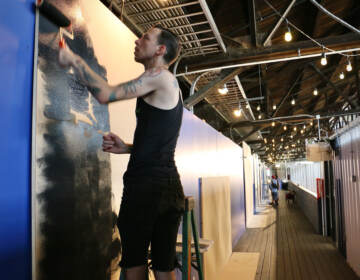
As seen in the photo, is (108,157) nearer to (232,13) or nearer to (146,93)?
(146,93)

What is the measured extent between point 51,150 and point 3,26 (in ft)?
1.78

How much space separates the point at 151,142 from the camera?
132 cm

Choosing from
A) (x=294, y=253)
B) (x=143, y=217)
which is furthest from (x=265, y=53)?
(x=294, y=253)

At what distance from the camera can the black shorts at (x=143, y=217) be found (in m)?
1.27

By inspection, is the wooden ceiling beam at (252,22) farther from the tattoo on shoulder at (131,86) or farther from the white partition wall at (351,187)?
the tattoo on shoulder at (131,86)

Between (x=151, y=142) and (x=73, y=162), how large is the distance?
54cm

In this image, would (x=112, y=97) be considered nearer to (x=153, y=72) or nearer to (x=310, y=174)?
(x=153, y=72)

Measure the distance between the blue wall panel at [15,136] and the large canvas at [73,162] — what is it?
0.04 meters

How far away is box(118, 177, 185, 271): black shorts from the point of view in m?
1.27

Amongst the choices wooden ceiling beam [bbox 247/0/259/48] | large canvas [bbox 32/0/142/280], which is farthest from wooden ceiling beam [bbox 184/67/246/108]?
large canvas [bbox 32/0/142/280]

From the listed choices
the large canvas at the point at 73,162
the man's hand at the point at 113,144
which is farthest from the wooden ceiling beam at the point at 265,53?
the man's hand at the point at 113,144

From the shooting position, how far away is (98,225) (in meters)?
1.87

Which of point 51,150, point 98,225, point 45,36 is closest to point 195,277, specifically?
point 98,225

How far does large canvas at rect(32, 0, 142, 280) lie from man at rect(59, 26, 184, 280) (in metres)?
0.34
